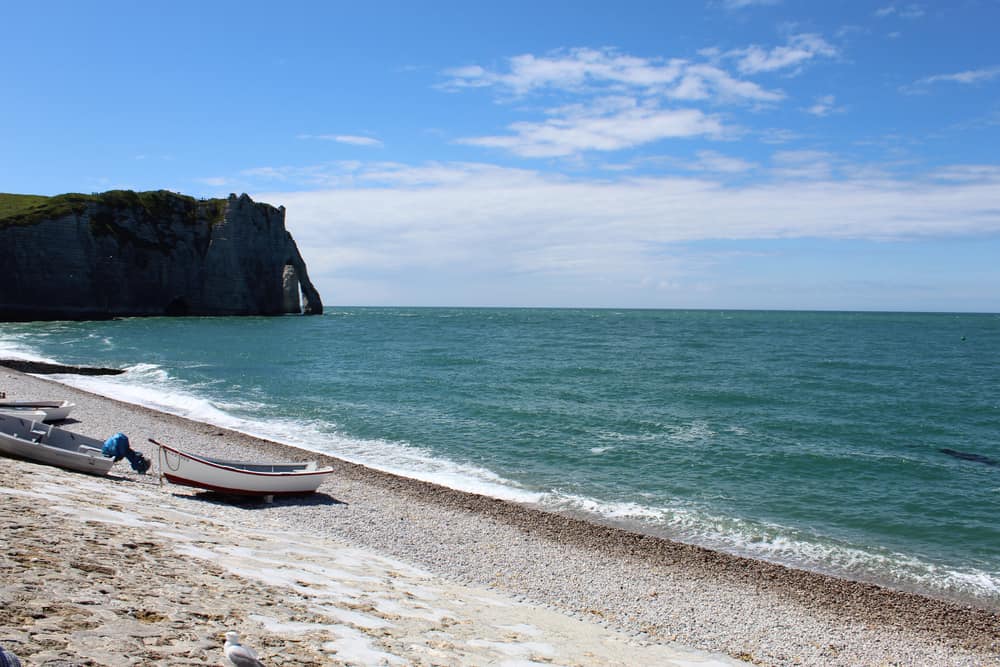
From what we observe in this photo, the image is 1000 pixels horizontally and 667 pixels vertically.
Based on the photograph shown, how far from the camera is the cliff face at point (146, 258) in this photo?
3477 inches

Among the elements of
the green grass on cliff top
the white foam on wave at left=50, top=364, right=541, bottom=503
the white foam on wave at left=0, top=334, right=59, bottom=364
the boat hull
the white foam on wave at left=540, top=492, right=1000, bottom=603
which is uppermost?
the green grass on cliff top

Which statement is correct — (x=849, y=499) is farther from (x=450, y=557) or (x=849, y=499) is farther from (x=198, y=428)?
(x=198, y=428)

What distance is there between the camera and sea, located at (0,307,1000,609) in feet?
56.0

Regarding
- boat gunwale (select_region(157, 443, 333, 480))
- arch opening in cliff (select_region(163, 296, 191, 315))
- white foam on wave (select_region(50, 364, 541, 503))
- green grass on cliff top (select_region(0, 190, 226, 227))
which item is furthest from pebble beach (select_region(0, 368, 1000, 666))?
arch opening in cliff (select_region(163, 296, 191, 315))

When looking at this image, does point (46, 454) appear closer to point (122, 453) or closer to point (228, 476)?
point (122, 453)

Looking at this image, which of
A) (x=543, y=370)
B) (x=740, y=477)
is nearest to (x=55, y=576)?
(x=740, y=477)

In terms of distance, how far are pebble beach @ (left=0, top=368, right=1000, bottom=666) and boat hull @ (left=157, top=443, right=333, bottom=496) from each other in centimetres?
43

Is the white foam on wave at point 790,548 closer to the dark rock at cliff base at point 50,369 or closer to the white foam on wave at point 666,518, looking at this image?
the white foam on wave at point 666,518

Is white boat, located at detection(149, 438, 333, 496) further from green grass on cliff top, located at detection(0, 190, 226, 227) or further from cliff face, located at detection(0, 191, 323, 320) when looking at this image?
green grass on cliff top, located at detection(0, 190, 226, 227)

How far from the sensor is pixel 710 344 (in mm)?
81688

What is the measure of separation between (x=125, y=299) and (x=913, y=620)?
113609 millimetres

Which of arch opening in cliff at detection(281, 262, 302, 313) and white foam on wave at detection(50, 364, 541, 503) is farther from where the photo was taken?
arch opening in cliff at detection(281, 262, 302, 313)

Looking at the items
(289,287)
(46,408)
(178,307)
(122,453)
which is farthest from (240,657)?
(289,287)

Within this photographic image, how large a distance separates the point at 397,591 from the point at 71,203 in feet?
365
